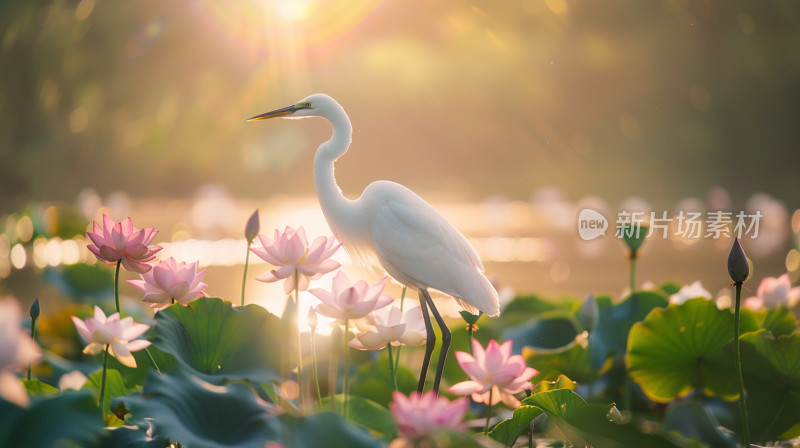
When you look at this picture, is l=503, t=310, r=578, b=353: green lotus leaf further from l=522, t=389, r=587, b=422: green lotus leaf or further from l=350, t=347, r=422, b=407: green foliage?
l=522, t=389, r=587, b=422: green lotus leaf

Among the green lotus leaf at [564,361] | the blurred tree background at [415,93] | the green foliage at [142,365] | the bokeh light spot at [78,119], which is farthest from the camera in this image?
the bokeh light spot at [78,119]

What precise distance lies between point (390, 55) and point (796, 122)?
734cm

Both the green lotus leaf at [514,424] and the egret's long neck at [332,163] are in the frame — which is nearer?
the green lotus leaf at [514,424]

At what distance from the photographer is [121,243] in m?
1.10

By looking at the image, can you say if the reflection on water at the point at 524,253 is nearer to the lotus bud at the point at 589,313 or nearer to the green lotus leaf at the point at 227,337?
the lotus bud at the point at 589,313

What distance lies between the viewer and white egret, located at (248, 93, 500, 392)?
1478 mm

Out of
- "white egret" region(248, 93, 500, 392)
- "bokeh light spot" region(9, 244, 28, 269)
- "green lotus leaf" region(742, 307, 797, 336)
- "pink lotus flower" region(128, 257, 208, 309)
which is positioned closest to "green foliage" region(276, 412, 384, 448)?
"pink lotus flower" region(128, 257, 208, 309)

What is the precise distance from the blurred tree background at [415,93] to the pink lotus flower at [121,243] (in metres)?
1.00

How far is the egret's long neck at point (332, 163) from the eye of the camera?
4.82 ft

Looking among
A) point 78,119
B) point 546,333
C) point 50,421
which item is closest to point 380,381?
point 546,333

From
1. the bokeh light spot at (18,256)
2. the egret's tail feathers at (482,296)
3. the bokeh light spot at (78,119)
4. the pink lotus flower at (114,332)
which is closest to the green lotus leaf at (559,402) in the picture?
the egret's tail feathers at (482,296)

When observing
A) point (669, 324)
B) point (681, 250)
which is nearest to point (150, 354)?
point (669, 324)

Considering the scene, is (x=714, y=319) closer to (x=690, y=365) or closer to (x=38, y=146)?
(x=690, y=365)

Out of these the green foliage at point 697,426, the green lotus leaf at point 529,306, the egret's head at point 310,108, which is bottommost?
the green foliage at point 697,426
